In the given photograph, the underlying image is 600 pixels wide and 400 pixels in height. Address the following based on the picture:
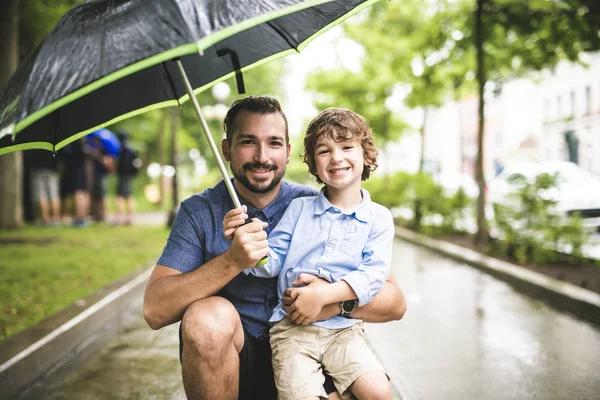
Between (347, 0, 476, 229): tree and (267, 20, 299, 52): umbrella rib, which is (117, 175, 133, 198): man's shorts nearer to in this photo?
(347, 0, 476, 229): tree

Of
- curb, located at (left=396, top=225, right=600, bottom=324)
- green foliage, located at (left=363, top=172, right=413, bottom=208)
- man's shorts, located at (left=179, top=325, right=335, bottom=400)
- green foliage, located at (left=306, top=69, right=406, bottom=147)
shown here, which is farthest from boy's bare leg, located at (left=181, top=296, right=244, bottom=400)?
green foliage, located at (left=306, top=69, right=406, bottom=147)

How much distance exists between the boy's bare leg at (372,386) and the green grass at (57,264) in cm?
315

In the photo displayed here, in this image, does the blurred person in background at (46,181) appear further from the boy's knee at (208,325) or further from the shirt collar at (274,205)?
the boy's knee at (208,325)

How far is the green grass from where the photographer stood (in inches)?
212

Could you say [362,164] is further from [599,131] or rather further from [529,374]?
[599,131]

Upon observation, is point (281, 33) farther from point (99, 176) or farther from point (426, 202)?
point (99, 176)

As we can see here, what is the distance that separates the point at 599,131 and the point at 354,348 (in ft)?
121

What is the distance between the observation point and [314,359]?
2.66m

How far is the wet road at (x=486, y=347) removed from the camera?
3986 mm

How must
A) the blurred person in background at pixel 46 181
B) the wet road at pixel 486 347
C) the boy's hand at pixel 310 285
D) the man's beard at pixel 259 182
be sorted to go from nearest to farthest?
1. the boy's hand at pixel 310 285
2. the man's beard at pixel 259 182
3. the wet road at pixel 486 347
4. the blurred person in background at pixel 46 181

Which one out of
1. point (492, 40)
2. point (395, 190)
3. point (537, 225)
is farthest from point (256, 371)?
point (395, 190)

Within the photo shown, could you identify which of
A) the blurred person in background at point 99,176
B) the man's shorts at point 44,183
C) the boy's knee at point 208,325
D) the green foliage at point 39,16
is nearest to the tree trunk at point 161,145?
the green foliage at point 39,16

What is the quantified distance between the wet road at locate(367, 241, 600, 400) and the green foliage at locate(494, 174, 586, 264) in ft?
4.68

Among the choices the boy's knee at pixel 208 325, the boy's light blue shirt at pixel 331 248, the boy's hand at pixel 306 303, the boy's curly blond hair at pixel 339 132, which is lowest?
the boy's knee at pixel 208 325
